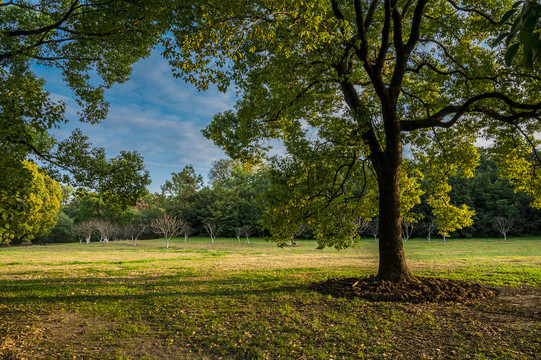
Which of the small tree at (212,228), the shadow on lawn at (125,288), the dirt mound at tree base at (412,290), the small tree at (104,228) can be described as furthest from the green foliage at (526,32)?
the small tree at (104,228)

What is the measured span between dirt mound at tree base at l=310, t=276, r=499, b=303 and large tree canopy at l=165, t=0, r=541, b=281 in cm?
54

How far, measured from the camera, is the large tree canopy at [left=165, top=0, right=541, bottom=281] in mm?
7262

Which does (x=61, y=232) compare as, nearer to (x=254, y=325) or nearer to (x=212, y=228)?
(x=212, y=228)

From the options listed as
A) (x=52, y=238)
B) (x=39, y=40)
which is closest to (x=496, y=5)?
(x=39, y=40)

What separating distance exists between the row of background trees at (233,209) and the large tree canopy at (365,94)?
32292 millimetres

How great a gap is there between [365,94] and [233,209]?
1907 inches

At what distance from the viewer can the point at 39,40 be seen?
10.1m

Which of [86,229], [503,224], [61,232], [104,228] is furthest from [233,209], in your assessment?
[503,224]

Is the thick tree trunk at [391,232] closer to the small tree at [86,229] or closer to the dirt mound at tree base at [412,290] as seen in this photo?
the dirt mound at tree base at [412,290]

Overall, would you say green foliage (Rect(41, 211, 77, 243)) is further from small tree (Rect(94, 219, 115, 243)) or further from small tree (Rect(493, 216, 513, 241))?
small tree (Rect(493, 216, 513, 241))

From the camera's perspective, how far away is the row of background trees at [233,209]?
49594 millimetres

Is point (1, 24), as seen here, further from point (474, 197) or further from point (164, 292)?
point (474, 197)

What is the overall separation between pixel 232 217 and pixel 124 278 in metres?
46.6

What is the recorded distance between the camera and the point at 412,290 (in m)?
8.52
